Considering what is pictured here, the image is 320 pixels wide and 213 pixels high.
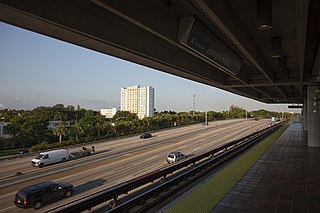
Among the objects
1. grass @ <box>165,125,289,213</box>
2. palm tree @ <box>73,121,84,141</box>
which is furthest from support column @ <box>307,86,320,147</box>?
palm tree @ <box>73,121,84,141</box>

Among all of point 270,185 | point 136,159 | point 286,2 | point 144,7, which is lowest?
point 136,159

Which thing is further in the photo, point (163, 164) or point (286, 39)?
point (163, 164)

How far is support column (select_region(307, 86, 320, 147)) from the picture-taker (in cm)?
1628

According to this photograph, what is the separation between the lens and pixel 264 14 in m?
5.04

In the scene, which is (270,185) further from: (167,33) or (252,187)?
(167,33)

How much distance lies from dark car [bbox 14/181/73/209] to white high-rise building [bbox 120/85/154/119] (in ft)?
416

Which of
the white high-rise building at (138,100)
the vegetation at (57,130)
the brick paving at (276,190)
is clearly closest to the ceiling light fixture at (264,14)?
the brick paving at (276,190)

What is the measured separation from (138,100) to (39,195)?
469 ft

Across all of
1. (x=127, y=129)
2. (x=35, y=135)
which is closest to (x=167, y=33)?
(x=35, y=135)

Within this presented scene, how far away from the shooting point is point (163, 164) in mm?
20875

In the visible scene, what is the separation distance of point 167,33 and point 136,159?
19836 millimetres

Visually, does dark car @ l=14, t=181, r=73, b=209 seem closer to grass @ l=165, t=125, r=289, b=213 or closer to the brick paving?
grass @ l=165, t=125, r=289, b=213

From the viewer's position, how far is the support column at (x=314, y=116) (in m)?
16.3

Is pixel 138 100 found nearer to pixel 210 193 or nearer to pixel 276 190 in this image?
pixel 276 190
